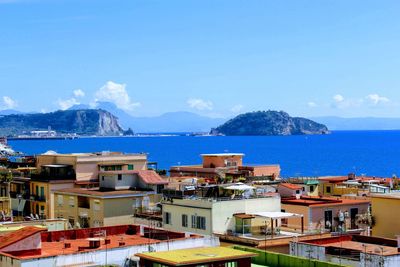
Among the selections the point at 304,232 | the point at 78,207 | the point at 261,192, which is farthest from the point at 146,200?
the point at 304,232

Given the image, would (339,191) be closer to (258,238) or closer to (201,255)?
(258,238)

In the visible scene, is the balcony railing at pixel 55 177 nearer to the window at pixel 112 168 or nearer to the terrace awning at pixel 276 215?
the window at pixel 112 168

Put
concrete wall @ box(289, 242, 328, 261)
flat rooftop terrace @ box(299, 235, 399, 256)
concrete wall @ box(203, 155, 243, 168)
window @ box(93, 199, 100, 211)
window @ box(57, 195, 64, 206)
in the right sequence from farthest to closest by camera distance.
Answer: concrete wall @ box(203, 155, 243, 168) < window @ box(57, 195, 64, 206) < window @ box(93, 199, 100, 211) < concrete wall @ box(289, 242, 328, 261) < flat rooftop terrace @ box(299, 235, 399, 256)

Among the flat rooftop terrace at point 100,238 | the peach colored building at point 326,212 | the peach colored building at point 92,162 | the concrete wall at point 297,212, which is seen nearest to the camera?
the flat rooftop terrace at point 100,238

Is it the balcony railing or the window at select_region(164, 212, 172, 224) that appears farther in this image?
the balcony railing

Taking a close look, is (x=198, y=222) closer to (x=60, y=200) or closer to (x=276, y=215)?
(x=276, y=215)

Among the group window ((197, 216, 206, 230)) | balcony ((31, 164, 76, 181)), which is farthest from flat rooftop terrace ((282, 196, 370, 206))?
balcony ((31, 164, 76, 181))

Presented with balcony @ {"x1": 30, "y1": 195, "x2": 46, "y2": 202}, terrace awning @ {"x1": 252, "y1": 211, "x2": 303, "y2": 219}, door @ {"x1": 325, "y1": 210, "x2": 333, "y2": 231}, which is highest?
terrace awning @ {"x1": 252, "y1": 211, "x2": 303, "y2": 219}

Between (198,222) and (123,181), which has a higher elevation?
(123,181)

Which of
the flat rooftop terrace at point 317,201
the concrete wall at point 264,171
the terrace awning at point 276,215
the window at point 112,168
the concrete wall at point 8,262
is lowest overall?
the concrete wall at point 8,262

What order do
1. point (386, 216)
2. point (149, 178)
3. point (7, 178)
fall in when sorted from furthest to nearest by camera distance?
1. point (7, 178)
2. point (149, 178)
3. point (386, 216)

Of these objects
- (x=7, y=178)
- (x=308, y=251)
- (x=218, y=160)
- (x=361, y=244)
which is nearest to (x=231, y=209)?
(x=361, y=244)

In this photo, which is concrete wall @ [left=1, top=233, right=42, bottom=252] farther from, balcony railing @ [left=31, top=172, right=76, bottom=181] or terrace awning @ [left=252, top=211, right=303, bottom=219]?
balcony railing @ [left=31, top=172, right=76, bottom=181]

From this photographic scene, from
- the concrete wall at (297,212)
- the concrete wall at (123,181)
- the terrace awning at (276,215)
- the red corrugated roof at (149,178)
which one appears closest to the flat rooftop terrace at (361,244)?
the terrace awning at (276,215)
